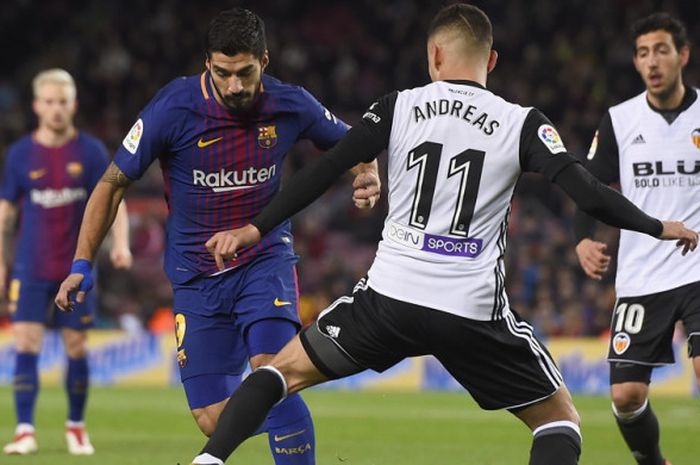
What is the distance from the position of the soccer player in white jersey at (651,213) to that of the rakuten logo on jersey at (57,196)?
13.2 ft

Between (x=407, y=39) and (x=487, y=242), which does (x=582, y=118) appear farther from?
(x=487, y=242)

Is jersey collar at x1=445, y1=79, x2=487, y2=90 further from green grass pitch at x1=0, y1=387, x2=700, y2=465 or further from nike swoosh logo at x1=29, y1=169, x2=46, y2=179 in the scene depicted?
nike swoosh logo at x1=29, y1=169, x2=46, y2=179

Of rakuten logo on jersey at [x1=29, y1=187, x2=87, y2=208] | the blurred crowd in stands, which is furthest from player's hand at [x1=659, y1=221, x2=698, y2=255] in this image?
the blurred crowd in stands

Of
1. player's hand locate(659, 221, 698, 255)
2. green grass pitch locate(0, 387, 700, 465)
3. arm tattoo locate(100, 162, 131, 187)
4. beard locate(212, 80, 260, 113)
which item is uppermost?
beard locate(212, 80, 260, 113)

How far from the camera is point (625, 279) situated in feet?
23.4

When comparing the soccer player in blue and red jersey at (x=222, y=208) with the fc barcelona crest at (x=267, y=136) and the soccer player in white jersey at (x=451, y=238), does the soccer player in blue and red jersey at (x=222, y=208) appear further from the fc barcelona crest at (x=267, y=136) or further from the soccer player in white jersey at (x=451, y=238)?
the soccer player in white jersey at (x=451, y=238)

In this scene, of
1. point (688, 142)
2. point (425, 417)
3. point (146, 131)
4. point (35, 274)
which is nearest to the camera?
point (146, 131)

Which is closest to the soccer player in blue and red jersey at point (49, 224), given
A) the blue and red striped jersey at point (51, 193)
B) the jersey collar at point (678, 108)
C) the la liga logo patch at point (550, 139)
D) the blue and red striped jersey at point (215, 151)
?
the blue and red striped jersey at point (51, 193)

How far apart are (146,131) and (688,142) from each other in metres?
2.98

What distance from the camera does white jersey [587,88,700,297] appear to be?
6.93m

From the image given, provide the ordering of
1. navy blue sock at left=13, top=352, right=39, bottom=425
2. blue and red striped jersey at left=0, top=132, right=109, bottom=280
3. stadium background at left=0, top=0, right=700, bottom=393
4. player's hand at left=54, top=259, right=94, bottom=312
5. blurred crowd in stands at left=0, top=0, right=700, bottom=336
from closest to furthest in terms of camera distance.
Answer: player's hand at left=54, top=259, right=94, bottom=312 → navy blue sock at left=13, top=352, right=39, bottom=425 → blue and red striped jersey at left=0, top=132, right=109, bottom=280 → stadium background at left=0, top=0, right=700, bottom=393 → blurred crowd in stands at left=0, top=0, right=700, bottom=336

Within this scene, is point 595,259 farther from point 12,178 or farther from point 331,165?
point 12,178

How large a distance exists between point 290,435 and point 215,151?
1.36 meters

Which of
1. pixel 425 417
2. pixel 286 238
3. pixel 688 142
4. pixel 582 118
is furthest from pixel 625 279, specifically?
pixel 582 118
